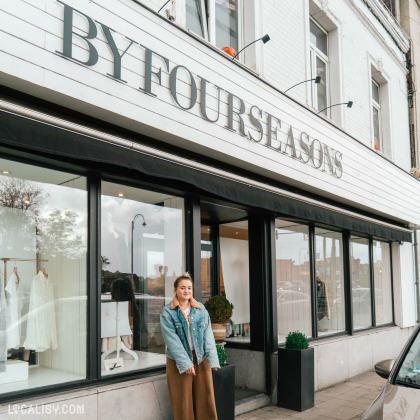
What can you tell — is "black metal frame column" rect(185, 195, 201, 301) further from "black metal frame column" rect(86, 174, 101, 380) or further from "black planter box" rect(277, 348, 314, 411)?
"black planter box" rect(277, 348, 314, 411)

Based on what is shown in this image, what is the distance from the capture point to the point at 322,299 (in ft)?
29.8

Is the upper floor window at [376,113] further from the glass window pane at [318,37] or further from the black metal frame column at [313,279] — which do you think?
the black metal frame column at [313,279]

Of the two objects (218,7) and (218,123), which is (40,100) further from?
(218,7)

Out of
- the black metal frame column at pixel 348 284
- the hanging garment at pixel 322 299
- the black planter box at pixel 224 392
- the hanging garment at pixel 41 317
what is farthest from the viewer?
the black metal frame column at pixel 348 284

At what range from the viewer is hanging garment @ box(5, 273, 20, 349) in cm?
467

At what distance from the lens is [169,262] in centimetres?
613

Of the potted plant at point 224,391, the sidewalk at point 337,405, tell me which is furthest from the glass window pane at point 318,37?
the potted plant at point 224,391

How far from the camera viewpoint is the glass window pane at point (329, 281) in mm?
9055

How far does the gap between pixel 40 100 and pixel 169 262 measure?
2.56 metres

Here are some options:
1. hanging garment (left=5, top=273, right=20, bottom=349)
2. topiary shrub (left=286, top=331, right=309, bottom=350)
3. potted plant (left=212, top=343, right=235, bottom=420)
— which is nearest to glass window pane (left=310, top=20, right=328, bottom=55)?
topiary shrub (left=286, top=331, right=309, bottom=350)

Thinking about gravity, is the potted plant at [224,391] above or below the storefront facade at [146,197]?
below

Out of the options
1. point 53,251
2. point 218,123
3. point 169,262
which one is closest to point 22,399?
point 53,251

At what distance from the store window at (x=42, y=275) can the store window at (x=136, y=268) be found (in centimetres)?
33

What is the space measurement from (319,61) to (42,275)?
7.76 metres
